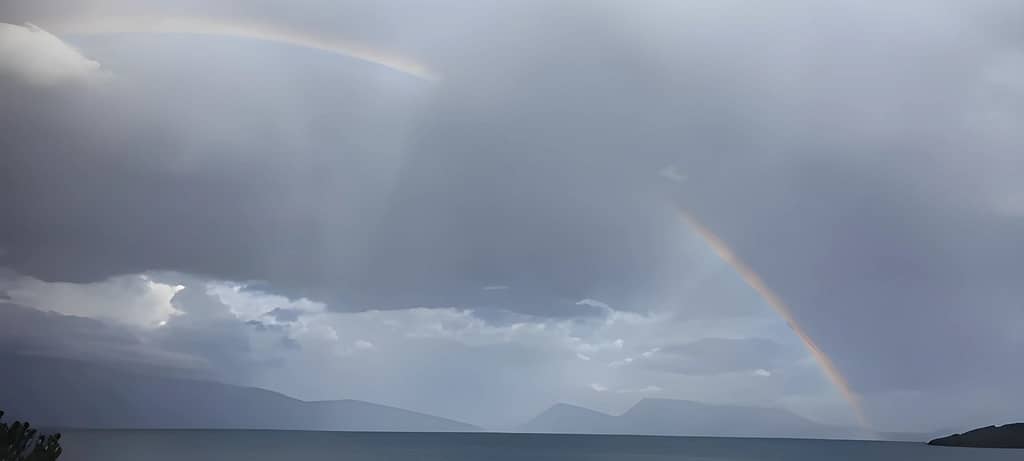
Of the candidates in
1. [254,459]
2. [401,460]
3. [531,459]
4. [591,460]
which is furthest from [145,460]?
[591,460]

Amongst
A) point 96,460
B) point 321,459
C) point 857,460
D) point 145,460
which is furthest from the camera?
point 857,460

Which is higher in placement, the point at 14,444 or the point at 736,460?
the point at 736,460

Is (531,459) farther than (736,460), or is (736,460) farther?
(736,460)

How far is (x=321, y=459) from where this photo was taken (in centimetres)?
15838

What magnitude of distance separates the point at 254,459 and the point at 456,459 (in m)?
40.5

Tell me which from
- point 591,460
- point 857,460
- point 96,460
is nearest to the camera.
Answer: point 96,460

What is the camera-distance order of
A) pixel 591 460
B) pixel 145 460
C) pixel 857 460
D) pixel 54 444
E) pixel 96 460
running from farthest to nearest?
pixel 857 460, pixel 591 460, pixel 145 460, pixel 96 460, pixel 54 444

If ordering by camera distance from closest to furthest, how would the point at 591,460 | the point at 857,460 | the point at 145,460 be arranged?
1. the point at 145,460
2. the point at 591,460
3. the point at 857,460

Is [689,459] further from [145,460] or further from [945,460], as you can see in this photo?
[145,460]

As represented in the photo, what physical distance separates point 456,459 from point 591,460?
33246 mm

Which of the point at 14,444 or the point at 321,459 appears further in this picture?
the point at 321,459

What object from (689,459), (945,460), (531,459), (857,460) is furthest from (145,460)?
(945,460)

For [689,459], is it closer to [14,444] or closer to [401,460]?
[401,460]

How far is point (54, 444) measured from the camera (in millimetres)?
33719
